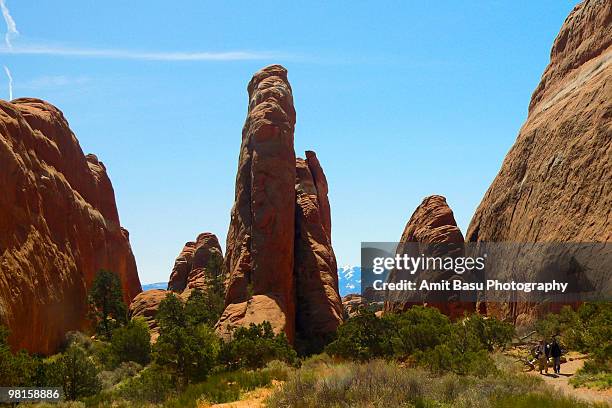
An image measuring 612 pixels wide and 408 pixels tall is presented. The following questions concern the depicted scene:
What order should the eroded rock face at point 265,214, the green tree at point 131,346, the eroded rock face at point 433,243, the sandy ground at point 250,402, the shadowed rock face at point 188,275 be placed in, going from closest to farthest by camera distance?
the sandy ground at point 250,402
the green tree at point 131,346
the eroded rock face at point 433,243
the eroded rock face at point 265,214
the shadowed rock face at point 188,275

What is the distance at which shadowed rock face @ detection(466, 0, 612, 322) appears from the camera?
107 feet

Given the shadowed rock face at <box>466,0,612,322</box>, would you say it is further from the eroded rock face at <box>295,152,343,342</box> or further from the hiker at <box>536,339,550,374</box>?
the eroded rock face at <box>295,152,343,342</box>

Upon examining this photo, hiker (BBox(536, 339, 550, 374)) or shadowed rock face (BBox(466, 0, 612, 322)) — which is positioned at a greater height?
shadowed rock face (BBox(466, 0, 612, 322))

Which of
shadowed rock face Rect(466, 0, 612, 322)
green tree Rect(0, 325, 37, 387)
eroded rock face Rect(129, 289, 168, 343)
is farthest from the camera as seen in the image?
eroded rock face Rect(129, 289, 168, 343)

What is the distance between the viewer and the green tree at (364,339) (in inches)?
1197

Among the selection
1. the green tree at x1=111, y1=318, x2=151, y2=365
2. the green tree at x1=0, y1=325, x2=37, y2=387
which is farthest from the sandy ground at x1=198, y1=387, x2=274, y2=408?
the green tree at x1=111, y1=318, x2=151, y2=365

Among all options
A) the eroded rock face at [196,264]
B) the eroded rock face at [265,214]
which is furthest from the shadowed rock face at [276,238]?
the eroded rock face at [196,264]

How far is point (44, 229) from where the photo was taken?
41781 mm

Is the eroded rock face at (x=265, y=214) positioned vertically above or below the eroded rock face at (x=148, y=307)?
above

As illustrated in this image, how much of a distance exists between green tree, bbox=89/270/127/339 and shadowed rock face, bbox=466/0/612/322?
29.9m

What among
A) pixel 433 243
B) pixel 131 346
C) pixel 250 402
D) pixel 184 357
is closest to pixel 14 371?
pixel 184 357

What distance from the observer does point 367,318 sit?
31.8 m

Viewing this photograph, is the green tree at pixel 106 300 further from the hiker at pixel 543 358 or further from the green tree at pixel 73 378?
the hiker at pixel 543 358

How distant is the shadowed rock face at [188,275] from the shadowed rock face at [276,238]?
7.33 meters
